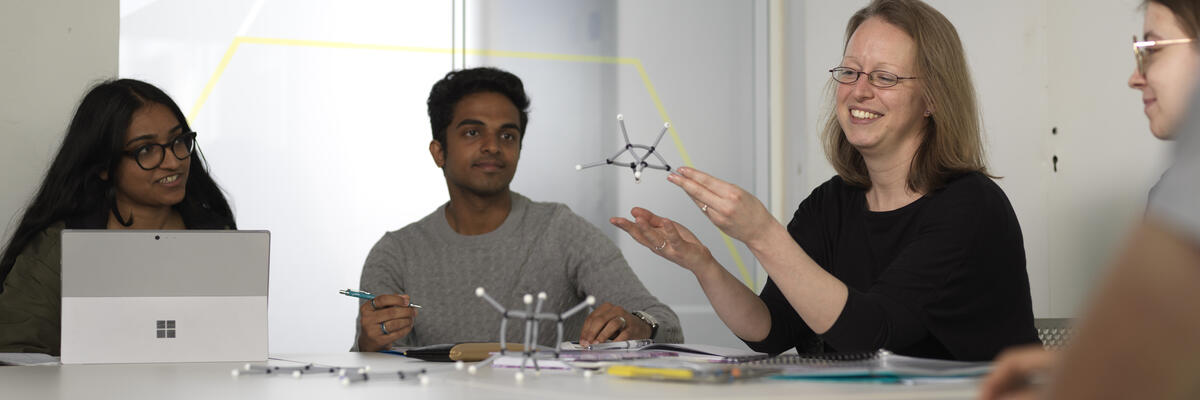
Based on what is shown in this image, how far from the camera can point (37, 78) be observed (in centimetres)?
303

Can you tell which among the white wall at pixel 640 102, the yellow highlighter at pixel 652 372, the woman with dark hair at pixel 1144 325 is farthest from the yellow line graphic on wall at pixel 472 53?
the woman with dark hair at pixel 1144 325

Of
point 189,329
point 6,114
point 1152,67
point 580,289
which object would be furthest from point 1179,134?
point 6,114

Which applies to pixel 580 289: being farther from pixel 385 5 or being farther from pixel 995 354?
pixel 385 5

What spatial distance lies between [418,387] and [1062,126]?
2587mm

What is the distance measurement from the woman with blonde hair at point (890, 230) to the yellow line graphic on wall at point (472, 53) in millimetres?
1739

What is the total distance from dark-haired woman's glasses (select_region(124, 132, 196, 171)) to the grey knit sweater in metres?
0.55

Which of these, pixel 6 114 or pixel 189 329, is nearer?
pixel 189 329

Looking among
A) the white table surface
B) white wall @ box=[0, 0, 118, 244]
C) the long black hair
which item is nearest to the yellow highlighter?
the white table surface

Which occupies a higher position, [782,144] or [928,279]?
[782,144]

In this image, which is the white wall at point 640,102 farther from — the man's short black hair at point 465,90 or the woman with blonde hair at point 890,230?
the woman with blonde hair at point 890,230

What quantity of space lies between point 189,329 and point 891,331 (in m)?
1.22

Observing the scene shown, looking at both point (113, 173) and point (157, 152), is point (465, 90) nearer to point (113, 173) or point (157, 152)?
point (157, 152)

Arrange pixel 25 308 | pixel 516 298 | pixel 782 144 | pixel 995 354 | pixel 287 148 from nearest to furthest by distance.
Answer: pixel 995 354 → pixel 25 308 → pixel 516 298 → pixel 287 148 → pixel 782 144

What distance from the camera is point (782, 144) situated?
13.0 feet
